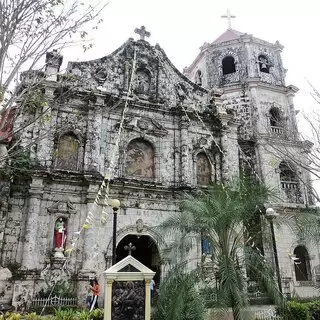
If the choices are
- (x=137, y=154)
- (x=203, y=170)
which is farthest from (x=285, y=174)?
(x=137, y=154)

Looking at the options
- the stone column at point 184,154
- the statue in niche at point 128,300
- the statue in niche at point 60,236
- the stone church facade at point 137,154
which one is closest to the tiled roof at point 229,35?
the stone church facade at point 137,154

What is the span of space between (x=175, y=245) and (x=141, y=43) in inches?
459

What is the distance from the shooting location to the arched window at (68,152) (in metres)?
14.0

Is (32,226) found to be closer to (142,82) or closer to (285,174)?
(142,82)

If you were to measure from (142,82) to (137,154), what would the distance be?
3834 mm

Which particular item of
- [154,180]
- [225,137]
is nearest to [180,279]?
[154,180]

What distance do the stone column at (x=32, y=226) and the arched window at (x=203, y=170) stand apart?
6984 millimetres

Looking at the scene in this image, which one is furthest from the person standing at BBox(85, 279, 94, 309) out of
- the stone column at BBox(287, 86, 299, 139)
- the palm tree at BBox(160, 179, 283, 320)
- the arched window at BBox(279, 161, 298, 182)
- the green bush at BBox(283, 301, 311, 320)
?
A: the stone column at BBox(287, 86, 299, 139)

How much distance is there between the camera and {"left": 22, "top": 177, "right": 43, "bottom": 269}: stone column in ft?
38.9

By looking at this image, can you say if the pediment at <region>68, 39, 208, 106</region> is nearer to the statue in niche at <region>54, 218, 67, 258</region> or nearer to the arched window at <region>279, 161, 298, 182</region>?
the arched window at <region>279, 161, 298, 182</region>

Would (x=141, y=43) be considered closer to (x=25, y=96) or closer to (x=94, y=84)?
(x=94, y=84)

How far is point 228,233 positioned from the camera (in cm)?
912

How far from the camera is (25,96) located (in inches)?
345

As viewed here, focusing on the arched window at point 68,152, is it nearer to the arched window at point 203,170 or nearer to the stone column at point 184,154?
the stone column at point 184,154
